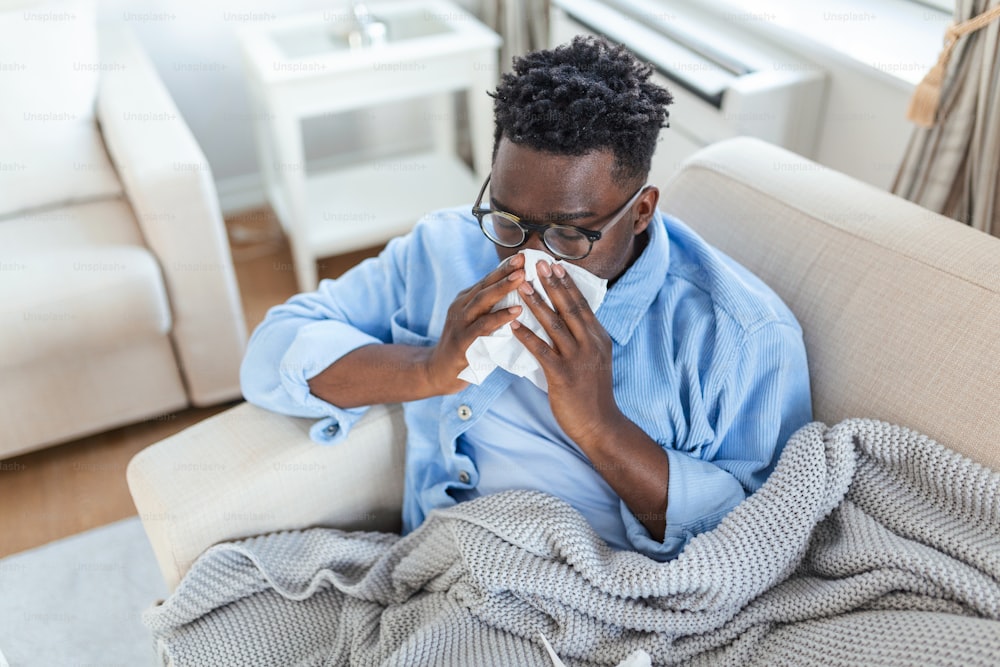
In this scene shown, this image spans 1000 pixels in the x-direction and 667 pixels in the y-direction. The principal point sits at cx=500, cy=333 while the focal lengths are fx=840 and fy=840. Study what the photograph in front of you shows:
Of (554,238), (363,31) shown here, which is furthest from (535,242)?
(363,31)

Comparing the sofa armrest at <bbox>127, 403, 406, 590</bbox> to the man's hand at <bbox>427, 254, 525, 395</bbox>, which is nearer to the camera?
the man's hand at <bbox>427, 254, 525, 395</bbox>

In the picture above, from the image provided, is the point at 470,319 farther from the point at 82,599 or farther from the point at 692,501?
the point at 82,599

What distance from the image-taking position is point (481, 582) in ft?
3.24

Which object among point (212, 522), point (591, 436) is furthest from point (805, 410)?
point (212, 522)

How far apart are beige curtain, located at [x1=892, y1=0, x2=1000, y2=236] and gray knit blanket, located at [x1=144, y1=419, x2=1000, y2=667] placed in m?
0.70

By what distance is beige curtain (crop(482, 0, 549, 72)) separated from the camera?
2.57 m

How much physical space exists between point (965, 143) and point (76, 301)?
1675 millimetres

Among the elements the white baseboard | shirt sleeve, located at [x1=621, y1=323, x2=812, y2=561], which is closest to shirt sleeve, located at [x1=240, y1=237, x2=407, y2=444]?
shirt sleeve, located at [x1=621, y1=323, x2=812, y2=561]

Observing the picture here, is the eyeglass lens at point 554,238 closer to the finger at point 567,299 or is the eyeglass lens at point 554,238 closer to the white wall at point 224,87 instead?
the finger at point 567,299

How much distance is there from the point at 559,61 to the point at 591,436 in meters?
0.45

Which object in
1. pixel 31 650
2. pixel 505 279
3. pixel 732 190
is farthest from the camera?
pixel 31 650

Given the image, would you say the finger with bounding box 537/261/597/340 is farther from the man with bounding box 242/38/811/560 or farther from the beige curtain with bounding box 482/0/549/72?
the beige curtain with bounding box 482/0/549/72

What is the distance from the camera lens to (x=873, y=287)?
107cm

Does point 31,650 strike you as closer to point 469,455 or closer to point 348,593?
point 348,593
